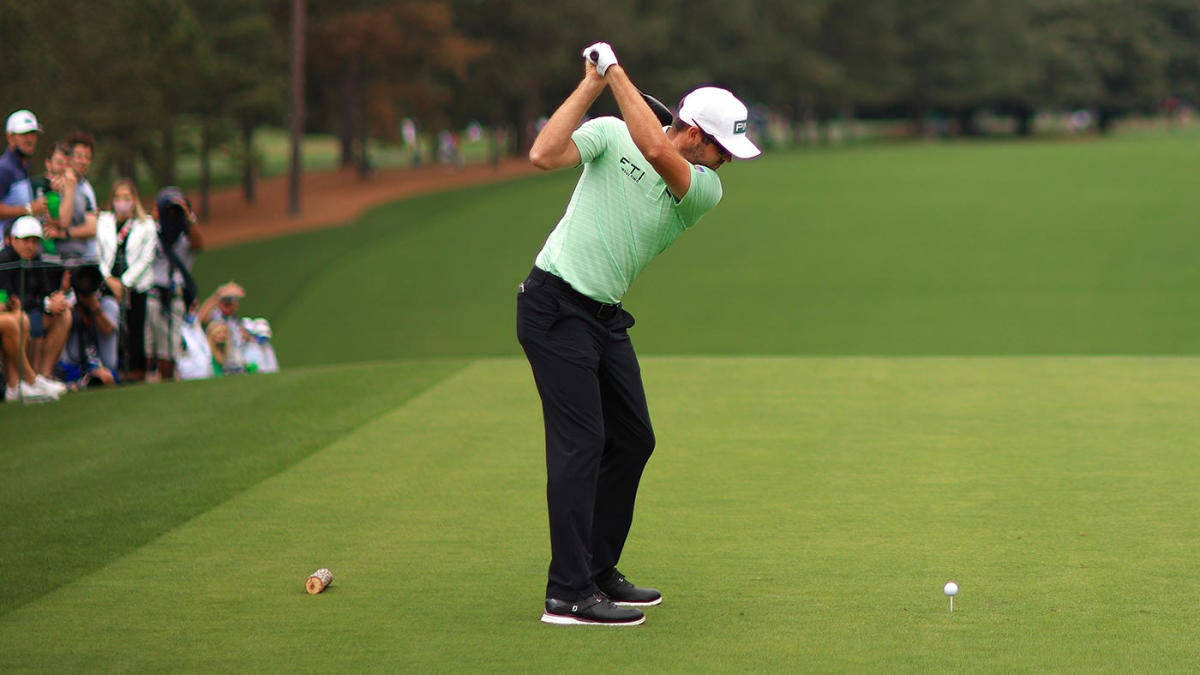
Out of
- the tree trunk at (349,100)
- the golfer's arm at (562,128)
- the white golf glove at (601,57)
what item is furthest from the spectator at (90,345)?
the tree trunk at (349,100)

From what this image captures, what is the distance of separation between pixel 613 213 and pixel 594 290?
281 millimetres

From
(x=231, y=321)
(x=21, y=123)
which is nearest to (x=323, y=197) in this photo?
(x=231, y=321)

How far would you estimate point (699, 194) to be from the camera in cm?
524

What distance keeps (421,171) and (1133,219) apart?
31.2 m

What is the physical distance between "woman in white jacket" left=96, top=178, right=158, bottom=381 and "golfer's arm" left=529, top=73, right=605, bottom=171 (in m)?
7.93

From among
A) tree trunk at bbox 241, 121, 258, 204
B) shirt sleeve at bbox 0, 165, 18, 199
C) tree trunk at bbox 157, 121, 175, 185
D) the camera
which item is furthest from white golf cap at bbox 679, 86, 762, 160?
tree trunk at bbox 241, 121, 258, 204

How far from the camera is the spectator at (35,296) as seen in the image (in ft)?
34.9

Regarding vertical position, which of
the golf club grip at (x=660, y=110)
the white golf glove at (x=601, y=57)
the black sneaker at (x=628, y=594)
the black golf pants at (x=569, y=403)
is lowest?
the black sneaker at (x=628, y=594)

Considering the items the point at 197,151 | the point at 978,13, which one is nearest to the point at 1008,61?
the point at 978,13

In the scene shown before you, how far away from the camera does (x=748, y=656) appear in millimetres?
4836

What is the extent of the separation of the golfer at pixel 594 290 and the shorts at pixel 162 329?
777 cm

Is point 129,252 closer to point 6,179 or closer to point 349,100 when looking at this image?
point 6,179

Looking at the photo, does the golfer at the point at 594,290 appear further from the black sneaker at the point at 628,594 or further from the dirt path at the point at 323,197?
the dirt path at the point at 323,197

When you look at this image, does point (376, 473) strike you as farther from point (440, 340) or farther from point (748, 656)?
point (440, 340)
